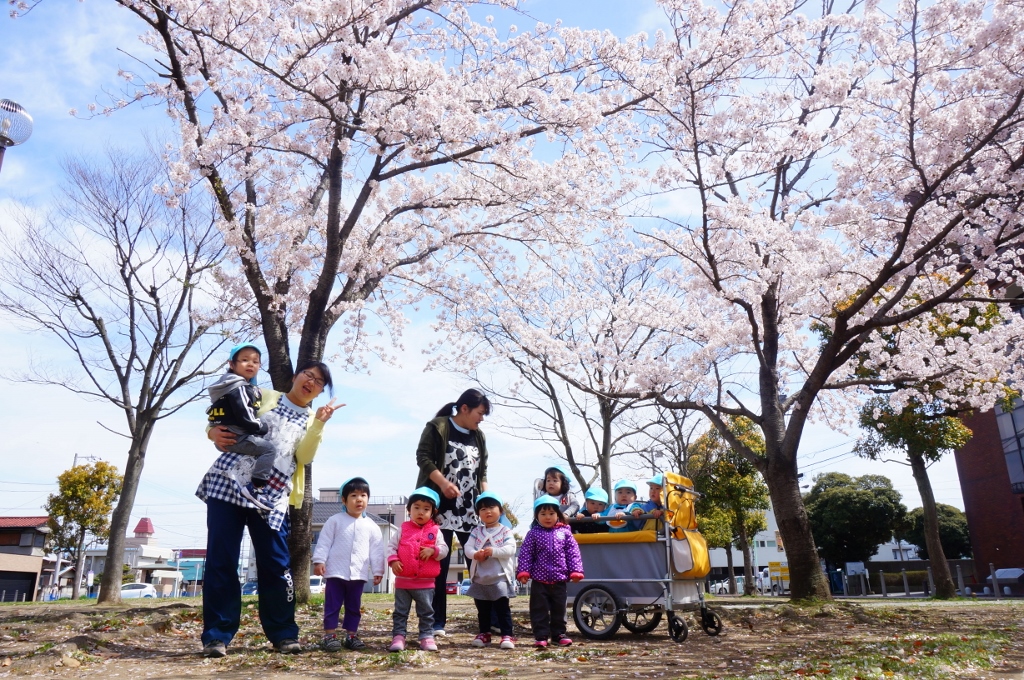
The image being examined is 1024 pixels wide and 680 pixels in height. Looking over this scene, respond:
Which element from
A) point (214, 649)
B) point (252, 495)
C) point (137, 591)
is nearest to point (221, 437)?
point (252, 495)

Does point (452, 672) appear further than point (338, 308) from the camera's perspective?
No

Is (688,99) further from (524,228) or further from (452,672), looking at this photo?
(452,672)

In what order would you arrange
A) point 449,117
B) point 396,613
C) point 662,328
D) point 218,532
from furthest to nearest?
point 662,328 < point 449,117 < point 396,613 < point 218,532

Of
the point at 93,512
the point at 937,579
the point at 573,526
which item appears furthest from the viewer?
the point at 93,512

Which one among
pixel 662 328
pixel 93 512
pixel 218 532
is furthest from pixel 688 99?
pixel 93 512

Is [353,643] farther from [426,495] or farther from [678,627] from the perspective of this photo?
[678,627]

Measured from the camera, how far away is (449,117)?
Result: 734 centimetres

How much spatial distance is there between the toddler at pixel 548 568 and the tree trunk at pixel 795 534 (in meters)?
5.12

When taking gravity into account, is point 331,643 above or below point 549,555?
below

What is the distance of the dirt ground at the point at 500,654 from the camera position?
3631 mm

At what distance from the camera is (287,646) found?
4191 millimetres

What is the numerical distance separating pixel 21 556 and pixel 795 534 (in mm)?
33629

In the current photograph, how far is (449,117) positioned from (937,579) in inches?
641

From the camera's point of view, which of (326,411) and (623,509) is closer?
(326,411)
